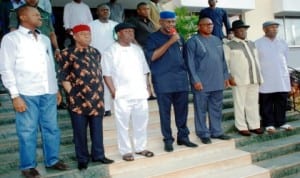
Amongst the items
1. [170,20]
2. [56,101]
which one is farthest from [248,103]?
[56,101]

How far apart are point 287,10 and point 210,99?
298 inches

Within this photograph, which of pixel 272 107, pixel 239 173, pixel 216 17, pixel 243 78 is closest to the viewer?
pixel 239 173

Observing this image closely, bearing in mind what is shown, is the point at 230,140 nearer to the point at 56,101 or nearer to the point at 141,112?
the point at 141,112

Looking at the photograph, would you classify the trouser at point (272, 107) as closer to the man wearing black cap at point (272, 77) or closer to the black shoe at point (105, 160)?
the man wearing black cap at point (272, 77)

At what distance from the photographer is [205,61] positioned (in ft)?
16.7

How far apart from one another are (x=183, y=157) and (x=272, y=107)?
6.87 feet

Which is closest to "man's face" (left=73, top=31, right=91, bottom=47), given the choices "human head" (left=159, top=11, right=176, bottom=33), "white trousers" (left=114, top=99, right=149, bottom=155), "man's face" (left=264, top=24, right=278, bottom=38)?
"white trousers" (left=114, top=99, right=149, bottom=155)

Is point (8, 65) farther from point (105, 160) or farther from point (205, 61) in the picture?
point (205, 61)

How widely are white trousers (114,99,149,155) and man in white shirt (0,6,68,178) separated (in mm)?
753

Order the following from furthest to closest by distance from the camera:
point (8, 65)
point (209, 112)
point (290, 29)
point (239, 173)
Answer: point (290, 29) < point (209, 112) < point (239, 173) < point (8, 65)

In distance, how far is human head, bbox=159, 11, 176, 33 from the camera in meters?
4.62

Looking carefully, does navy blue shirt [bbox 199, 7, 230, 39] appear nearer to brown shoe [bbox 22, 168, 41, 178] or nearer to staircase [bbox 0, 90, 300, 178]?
staircase [bbox 0, 90, 300, 178]

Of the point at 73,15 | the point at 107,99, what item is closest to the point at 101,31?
the point at 73,15

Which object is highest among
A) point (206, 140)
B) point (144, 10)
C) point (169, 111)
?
point (144, 10)
